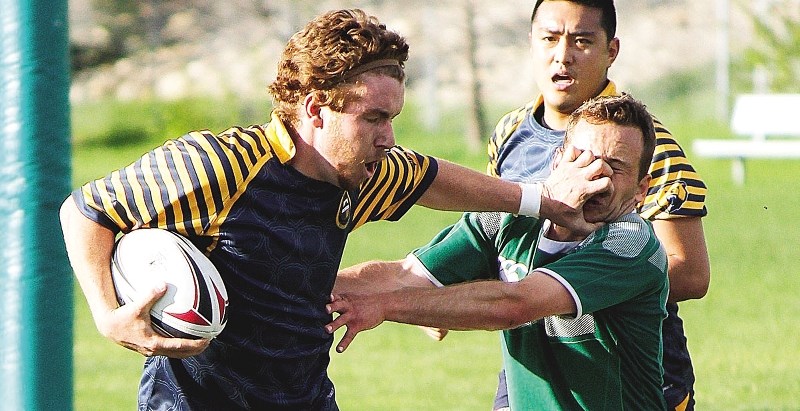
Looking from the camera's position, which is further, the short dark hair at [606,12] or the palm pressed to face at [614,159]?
the short dark hair at [606,12]

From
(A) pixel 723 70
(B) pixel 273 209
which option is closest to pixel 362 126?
(B) pixel 273 209

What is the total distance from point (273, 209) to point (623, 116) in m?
1.14

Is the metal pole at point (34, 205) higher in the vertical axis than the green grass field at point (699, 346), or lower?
higher

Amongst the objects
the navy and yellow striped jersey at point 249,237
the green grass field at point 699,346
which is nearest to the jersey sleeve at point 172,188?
the navy and yellow striped jersey at point 249,237

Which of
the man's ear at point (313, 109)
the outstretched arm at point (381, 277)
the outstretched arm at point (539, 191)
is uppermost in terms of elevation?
the man's ear at point (313, 109)

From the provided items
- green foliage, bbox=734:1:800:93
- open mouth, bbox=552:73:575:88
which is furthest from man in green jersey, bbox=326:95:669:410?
green foliage, bbox=734:1:800:93

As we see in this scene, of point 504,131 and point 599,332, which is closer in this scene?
point 599,332

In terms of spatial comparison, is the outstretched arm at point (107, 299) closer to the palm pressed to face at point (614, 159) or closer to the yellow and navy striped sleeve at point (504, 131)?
the palm pressed to face at point (614, 159)

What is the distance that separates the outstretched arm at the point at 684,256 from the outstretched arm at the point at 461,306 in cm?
110

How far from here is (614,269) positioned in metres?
4.08

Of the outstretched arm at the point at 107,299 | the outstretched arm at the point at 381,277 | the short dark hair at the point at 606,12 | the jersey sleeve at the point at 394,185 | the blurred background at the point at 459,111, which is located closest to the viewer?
the outstretched arm at the point at 107,299

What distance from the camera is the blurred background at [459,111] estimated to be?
9602 mm

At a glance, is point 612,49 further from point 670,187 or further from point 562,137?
point 670,187

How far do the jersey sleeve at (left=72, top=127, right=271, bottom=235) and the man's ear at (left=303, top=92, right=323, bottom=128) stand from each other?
0.25 metres
